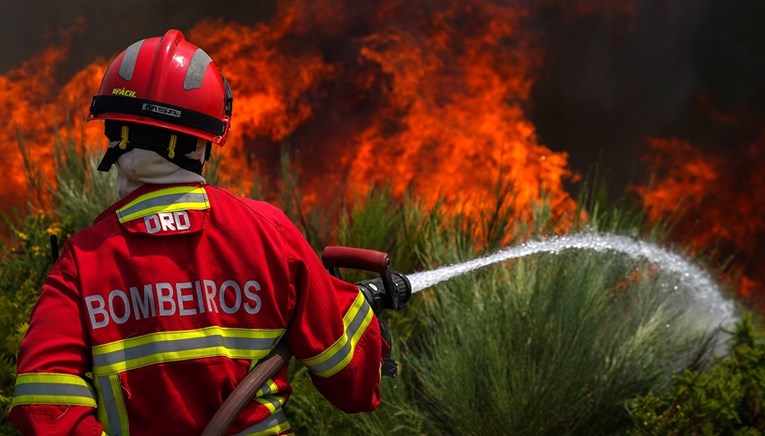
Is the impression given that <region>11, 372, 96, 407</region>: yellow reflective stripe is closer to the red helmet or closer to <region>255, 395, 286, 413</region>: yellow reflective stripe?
<region>255, 395, 286, 413</region>: yellow reflective stripe

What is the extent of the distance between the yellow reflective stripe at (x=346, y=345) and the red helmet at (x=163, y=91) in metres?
0.51

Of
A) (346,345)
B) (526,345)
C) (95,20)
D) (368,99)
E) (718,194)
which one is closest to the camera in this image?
(346,345)

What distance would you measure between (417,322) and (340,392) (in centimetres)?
251

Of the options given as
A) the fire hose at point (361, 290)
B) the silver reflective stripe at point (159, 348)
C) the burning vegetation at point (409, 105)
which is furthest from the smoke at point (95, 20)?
the silver reflective stripe at point (159, 348)

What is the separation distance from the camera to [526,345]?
4.04 metres

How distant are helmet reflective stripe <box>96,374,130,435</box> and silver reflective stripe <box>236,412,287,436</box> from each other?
242 mm

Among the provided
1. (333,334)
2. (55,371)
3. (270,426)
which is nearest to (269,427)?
(270,426)

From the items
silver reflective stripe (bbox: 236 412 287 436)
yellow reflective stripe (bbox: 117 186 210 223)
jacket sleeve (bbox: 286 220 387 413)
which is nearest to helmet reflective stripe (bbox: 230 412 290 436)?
silver reflective stripe (bbox: 236 412 287 436)

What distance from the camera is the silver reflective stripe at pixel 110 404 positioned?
194 cm

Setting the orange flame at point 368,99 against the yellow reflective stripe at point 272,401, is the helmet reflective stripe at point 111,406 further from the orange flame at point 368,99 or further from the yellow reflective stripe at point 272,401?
the orange flame at point 368,99

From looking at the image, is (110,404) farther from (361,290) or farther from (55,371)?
(361,290)

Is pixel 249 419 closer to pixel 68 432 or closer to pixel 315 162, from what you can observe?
pixel 68 432

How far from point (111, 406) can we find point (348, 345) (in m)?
0.53

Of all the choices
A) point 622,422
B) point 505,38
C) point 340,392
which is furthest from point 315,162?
point 340,392
